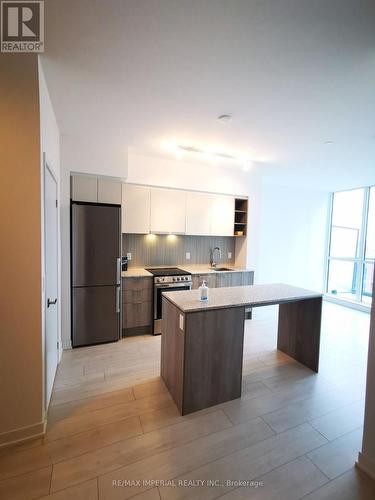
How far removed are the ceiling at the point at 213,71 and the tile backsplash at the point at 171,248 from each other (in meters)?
1.63

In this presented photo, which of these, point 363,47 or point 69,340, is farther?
point 69,340

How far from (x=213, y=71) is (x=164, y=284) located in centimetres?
269

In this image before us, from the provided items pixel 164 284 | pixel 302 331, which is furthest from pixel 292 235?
pixel 164 284

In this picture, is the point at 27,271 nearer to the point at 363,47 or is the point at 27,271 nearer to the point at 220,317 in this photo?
the point at 220,317

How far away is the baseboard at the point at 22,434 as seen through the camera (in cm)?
171

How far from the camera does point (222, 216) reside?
4.40 m

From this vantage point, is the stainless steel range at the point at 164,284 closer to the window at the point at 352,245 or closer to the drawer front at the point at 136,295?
the drawer front at the point at 136,295

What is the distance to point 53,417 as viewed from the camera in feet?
6.61

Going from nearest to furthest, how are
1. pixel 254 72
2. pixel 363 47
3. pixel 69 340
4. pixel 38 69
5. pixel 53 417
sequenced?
pixel 363 47
pixel 38 69
pixel 254 72
pixel 53 417
pixel 69 340

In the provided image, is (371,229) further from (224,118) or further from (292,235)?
(224,118)

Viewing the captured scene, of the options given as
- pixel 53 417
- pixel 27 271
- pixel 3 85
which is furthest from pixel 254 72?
pixel 53 417

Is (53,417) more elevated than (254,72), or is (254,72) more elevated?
(254,72)

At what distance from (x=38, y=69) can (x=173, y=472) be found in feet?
9.57

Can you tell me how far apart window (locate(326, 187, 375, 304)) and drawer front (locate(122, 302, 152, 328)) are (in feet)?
16.5
